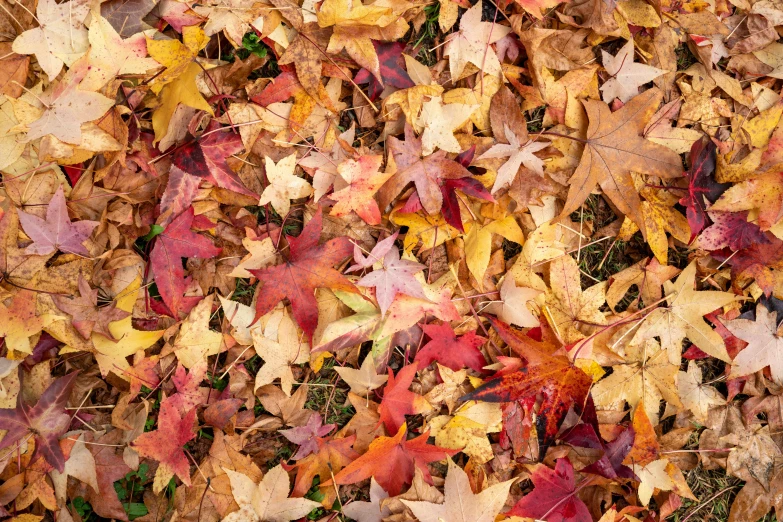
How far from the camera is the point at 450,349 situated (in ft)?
5.28

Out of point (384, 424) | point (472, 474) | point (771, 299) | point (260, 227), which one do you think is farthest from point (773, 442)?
point (260, 227)

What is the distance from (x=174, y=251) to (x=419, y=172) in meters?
0.74

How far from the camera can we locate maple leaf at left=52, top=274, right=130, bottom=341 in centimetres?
147

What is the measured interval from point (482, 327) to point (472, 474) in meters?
0.46

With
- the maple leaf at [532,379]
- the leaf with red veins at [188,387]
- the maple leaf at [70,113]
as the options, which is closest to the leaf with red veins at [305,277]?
the leaf with red veins at [188,387]

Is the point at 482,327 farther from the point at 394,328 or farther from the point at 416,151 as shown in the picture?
the point at 416,151

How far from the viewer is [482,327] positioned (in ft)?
5.32

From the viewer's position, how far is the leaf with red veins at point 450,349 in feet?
5.24

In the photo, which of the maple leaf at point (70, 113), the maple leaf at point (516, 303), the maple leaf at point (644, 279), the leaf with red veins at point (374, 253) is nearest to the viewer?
the maple leaf at point (70, 113)

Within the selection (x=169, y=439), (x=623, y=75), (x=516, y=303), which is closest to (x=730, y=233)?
(x=623, y=75)

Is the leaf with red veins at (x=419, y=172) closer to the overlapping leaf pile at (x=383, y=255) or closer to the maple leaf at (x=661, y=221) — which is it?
the overlapping leaf pile at (x=383, y=255)

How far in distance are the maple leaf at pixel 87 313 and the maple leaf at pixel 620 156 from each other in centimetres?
136

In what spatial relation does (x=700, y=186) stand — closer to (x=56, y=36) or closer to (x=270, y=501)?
(x=270, y=501)

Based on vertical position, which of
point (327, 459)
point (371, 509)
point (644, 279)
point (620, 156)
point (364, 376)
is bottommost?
point (371, 509)
